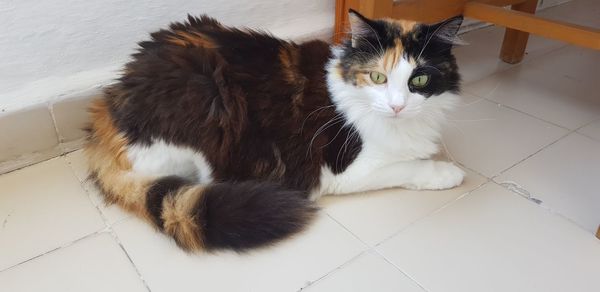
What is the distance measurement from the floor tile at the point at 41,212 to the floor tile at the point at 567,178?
109cm

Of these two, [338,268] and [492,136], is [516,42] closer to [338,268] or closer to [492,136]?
[492,136]

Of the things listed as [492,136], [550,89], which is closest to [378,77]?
[492,136]

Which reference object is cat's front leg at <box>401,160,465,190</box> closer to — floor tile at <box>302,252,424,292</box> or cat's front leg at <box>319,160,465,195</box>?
cat's front leg at <box>319,160,465,195</box>

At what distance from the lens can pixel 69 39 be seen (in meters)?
1.28

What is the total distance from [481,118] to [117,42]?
119 cm

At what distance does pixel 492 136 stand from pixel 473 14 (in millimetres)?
494

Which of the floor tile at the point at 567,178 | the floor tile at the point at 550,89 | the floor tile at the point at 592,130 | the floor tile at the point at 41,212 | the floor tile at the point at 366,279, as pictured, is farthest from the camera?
the floor tile at the point at 550,89


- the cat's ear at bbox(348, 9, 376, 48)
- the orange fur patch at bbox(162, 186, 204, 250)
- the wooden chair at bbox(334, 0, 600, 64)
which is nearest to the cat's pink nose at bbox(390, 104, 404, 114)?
the cat's ear at bbox(348, 9, 376, 48)

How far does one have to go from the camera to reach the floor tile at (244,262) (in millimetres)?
931

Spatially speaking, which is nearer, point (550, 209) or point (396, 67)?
point (396, 67)

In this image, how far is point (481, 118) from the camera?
155cm

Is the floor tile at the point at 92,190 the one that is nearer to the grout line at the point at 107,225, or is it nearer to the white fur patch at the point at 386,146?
the grout line at the point at 107,225

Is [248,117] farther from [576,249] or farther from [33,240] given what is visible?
[576,249]

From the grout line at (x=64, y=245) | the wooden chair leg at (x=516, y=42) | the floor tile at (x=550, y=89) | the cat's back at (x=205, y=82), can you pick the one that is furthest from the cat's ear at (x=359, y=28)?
the wooden chair leg at (x=516, y=42)
